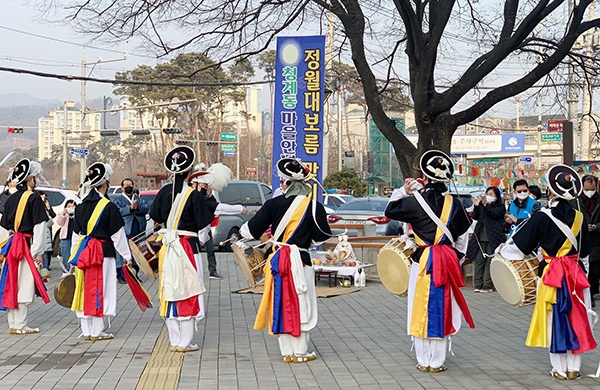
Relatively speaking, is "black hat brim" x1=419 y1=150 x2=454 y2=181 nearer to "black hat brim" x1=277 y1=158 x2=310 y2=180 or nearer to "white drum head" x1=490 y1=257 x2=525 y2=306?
"white drum head" x1=490 y1=257 x2=525 y2=306

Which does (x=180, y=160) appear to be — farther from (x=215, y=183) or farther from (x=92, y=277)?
(x=92, y=277)

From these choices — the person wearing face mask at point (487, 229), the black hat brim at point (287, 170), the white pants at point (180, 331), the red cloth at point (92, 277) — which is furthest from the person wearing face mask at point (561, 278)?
the person wearing face mask at point (487, 229)

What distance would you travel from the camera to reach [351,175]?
4406cm

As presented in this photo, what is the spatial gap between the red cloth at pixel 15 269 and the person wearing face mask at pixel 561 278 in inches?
211

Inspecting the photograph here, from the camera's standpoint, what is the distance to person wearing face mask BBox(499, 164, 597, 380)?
297 inches

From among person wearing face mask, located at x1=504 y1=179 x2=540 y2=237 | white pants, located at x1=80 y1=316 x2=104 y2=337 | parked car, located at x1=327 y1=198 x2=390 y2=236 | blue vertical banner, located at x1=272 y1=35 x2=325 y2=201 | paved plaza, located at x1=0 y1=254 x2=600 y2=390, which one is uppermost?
blue vertical banner, located at x1=272 y1=35 x2=325 y2=201

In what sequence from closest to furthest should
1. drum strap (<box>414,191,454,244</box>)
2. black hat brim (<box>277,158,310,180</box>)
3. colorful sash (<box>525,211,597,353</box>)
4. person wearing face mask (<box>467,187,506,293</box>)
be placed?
colorful sash (<box>525,211,597,353</box>)
drum strap (<box>414,191,454,244</box>)
black hat brim (<box>277,158,310,180</box>)
person wearing face mask (<box>467,187,506,293</box>)

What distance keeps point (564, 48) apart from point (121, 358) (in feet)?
27.2

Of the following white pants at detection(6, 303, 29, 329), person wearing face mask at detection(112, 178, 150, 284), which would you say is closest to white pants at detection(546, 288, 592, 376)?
white pants at detection(6, 303, 29, 329)

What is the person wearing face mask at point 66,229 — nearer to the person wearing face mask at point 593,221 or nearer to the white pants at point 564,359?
the person wearing face mask at point 593,221

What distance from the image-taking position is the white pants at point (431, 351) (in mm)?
7958

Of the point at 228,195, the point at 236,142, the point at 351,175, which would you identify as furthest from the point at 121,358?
the point at 236,142

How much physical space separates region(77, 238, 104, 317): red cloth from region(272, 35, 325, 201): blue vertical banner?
24.4 ft

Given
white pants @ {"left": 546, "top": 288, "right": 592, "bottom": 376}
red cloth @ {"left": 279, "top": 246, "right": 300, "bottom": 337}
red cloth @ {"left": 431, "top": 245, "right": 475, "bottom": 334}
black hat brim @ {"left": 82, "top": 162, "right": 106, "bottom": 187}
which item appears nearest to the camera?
white pants @ {"left": 546, "top": 288, "right": 592, "bottom": 376}
